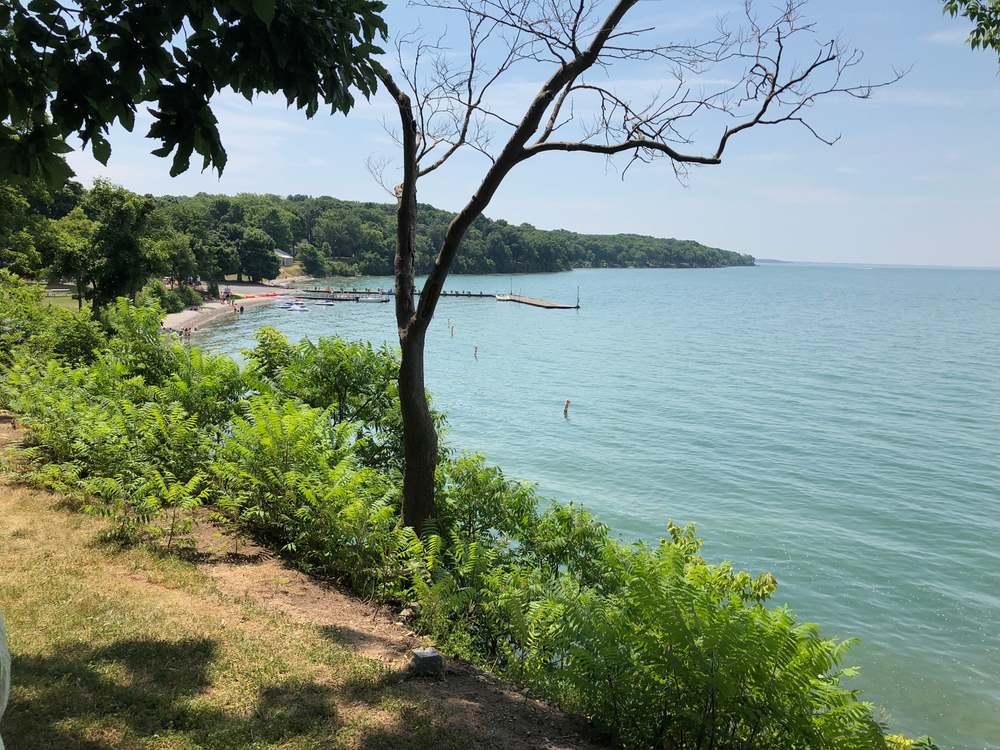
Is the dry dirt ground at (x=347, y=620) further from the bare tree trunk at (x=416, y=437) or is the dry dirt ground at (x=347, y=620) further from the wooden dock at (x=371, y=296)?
the wooden dock at (x=371, y=296)

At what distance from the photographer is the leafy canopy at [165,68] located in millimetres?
3564

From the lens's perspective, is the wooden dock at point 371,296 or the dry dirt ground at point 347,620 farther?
the wooden dock at point 371,296

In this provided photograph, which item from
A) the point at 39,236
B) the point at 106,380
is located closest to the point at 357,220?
the point at 39,236

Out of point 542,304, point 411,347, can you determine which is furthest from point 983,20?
point 542,304

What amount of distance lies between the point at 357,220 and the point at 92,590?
541 feet

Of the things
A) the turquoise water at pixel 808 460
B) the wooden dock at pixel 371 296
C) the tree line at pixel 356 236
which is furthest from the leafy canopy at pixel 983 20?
the tree line at pixel 356 236

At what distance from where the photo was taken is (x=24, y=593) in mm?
5453

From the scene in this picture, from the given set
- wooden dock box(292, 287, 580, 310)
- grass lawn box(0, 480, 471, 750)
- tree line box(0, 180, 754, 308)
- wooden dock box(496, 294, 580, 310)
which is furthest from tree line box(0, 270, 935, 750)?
wooden dock box(496, 294, 580, 310)

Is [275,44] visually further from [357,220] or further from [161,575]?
[357,220]

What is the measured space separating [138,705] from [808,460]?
27916 mm

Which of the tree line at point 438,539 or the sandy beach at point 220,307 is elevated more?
the tree line at point 438,539

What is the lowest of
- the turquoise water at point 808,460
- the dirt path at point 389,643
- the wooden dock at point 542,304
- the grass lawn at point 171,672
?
the turquoise water at point 808,460

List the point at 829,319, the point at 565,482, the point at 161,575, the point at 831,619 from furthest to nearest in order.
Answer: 1. the point at 829,319
2. the point at 565,482
3. the point at 831,619
4. the point at 161,575

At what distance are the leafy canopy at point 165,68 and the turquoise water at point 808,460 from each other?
44.7 ft
